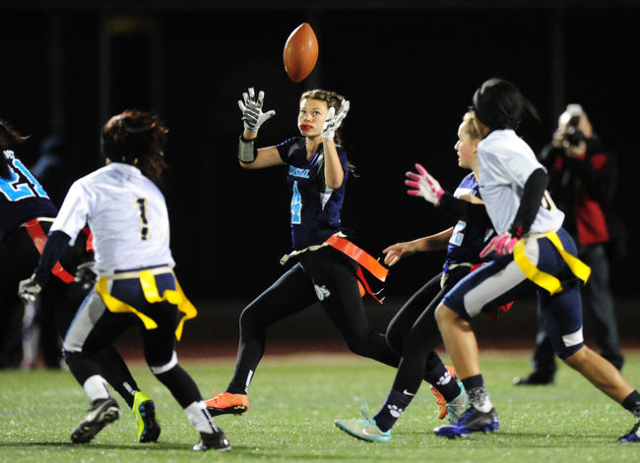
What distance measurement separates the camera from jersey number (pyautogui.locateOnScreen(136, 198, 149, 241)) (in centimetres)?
501

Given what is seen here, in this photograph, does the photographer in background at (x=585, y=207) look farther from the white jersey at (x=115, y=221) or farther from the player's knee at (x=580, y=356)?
the white jersey at (x=115, y=221)

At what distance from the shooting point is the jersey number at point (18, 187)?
6211 millimetres

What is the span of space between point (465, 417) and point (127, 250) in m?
1.86

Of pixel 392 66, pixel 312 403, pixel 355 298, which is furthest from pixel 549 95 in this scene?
pixel 355 298

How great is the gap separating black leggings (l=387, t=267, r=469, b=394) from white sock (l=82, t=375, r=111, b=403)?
1444 mm

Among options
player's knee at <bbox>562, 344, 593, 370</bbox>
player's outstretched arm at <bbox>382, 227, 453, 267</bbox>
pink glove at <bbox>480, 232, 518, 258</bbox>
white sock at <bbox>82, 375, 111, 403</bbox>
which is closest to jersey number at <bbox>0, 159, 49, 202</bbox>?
white sock at <bbox>82, 375, 111, 403</bbox>

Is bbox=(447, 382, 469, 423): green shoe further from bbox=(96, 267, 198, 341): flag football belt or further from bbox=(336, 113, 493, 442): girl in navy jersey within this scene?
bbox=(96, 267, 198, 341): flag football belt

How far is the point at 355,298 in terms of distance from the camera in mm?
5852

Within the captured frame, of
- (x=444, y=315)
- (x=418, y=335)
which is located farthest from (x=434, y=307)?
(x=444, y=315)

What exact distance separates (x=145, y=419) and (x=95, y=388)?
0.42 m

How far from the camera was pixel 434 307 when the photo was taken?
556 cm

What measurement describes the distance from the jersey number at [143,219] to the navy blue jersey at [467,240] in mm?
1699

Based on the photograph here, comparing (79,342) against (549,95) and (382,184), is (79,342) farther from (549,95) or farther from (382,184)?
(549,95)

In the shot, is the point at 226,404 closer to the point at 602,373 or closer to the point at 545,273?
the point at 545,273
